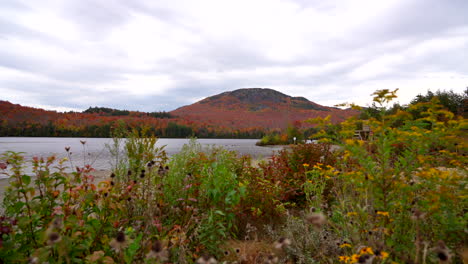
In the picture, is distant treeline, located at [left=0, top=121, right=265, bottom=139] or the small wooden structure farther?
distant treeline, located at [left=0, top=121, right=265, bottom=139]

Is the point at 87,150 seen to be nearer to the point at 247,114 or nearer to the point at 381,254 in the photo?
the point at 381,254

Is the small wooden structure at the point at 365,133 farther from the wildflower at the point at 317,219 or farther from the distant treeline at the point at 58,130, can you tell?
the distant treeline at the point at 58,130

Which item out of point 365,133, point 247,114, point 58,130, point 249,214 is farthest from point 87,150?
point 247,114

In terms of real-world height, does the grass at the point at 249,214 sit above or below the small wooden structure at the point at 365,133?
below

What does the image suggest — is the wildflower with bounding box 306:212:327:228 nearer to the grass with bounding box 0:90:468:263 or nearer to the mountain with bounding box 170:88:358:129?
the grass with bounding box 0:90:468:263

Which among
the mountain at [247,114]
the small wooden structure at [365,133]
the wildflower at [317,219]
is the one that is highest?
the mountain at [247,114]

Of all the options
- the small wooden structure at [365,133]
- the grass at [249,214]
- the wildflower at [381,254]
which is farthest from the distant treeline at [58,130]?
the wildflower at [381,254]

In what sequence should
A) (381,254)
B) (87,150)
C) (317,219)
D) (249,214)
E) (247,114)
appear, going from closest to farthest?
(317,219), (381,254), (249,214), (87,150), (247,114)

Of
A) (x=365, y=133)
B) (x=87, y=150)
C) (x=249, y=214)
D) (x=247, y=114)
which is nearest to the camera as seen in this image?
(x=249, y=214)

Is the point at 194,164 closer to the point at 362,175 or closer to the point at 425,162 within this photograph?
the point at 362,175

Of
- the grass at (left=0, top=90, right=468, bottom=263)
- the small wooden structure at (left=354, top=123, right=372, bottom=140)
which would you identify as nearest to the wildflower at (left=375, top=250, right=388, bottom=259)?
the grass at (left=0, top=90, right=468, bottom=263)

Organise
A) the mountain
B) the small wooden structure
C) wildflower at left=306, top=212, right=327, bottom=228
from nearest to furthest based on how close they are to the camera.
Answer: wildflower at left=306, top=212, right=327, bottom=228 < the small wooden structure < the mountain

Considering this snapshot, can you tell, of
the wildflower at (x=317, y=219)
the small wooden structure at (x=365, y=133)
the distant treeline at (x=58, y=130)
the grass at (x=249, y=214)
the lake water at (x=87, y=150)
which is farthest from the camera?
the distant treeline at (x=58, y=130)

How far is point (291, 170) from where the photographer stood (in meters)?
5.32
